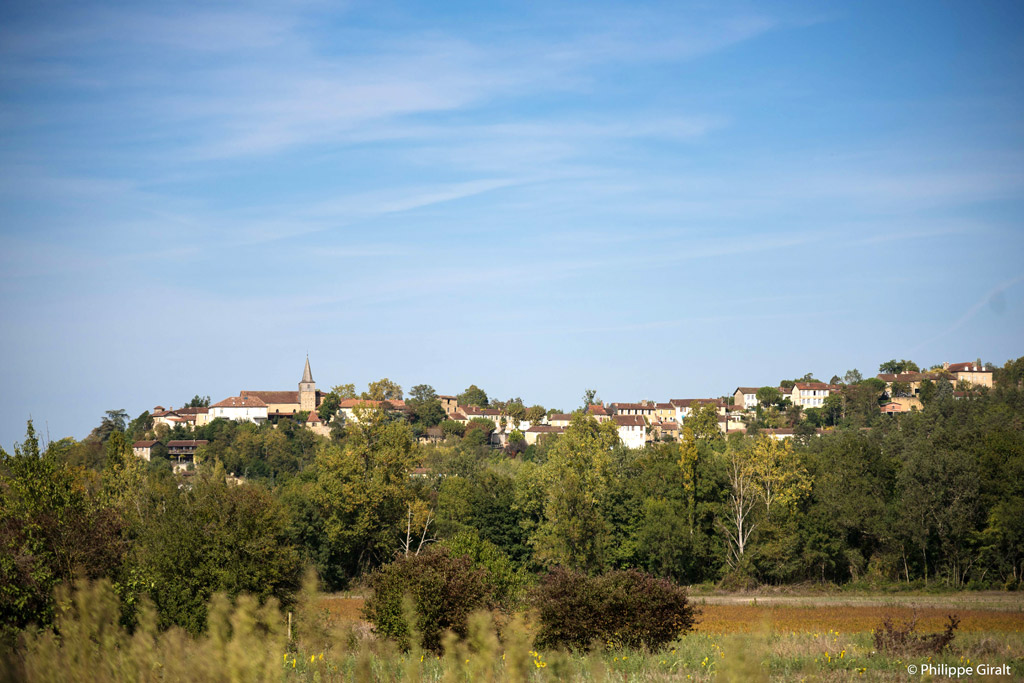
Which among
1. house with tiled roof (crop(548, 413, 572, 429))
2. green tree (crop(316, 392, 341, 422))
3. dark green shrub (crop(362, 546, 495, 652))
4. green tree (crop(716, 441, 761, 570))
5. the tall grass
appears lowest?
green tree (crop(716, 441, 761, 570))

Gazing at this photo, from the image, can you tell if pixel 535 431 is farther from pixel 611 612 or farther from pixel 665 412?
pixel 611 612

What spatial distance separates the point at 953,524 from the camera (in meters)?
44.4

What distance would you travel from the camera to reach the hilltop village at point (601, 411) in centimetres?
15338

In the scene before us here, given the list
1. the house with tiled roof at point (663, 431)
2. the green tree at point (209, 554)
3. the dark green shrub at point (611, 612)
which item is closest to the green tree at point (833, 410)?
the house with tiled roof at point (663, 431)

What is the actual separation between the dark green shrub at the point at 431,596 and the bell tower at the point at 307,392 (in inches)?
6609

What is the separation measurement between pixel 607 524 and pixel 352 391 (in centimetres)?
2120

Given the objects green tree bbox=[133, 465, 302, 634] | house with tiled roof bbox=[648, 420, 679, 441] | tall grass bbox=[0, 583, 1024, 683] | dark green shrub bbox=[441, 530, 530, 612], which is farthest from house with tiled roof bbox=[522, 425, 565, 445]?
tall grass bbox=[0, 583, 1024, 683]

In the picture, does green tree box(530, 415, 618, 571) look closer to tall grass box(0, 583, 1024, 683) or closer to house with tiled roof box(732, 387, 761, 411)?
tall grass box(0, 583, 1024, 683)

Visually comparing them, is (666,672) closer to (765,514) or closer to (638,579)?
(638,579)

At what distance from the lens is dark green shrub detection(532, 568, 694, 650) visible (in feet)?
53.4

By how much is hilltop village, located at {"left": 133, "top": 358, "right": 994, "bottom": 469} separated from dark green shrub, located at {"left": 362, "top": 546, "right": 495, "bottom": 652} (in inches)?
4734

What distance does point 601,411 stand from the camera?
544ft

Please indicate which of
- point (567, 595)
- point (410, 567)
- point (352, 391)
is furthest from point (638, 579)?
point (352, 391)

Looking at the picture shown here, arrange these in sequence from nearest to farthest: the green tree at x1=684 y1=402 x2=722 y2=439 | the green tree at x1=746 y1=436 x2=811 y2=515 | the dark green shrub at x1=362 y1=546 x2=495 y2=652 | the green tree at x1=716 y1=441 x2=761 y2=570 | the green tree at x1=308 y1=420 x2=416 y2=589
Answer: the dark green shrub at x1=362 y1=546 x2=495 y2=652, the green tree at x1=308 y1=420 x2=416 y2=589, the green tree at x1=716 y1=441 x2=761 y2=570, the green tree at x1=746 y1=436 x2=811 y2=515, the green tree at x1=684 y1=402 x2=722 y2=439
